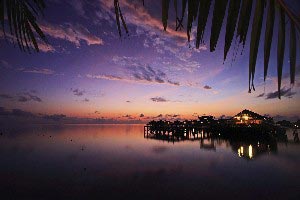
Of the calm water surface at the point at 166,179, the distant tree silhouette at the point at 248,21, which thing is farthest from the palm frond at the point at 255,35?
the calm water surface at the point at 166,179

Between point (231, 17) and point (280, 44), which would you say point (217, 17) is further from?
point (280, 44)

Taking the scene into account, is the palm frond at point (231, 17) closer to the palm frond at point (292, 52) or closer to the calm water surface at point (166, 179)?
the palm frond at point (292, 52)

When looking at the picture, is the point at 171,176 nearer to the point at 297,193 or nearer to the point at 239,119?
the point at 297,193

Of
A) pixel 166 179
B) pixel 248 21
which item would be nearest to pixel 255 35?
pixel 248 21

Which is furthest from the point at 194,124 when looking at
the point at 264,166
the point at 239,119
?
the point at 264,166

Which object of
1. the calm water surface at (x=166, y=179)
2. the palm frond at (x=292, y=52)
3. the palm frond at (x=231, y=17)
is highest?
the palm frond at (x=231, y=17)

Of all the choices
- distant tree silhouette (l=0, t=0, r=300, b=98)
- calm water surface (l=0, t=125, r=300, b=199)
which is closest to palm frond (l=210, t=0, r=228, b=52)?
distant tree silhouette (l=0, t=0, r=300, b=98)

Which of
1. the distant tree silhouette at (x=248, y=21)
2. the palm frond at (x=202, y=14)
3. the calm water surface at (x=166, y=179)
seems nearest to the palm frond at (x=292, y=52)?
the distant tree silhouette at (x=248, y=21)

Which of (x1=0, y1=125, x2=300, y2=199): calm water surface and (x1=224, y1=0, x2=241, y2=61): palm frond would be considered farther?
(x1=0, y1=125, x2=300, y2=199): calm water surface

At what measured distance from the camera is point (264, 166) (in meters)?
20.6

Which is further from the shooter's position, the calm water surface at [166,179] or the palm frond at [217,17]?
the calm water surface at [166,179]

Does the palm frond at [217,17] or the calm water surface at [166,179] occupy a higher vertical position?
the palm frond at [217,17]

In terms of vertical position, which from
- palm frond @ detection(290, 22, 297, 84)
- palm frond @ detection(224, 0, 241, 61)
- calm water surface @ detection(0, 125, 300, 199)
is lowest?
calm water surface @ detection(0, 125, 300, 199)

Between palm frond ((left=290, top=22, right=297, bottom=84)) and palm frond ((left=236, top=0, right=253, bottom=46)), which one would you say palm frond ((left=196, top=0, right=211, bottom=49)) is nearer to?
palm frond ((left=236, top=0, right=253, bottom=46))
